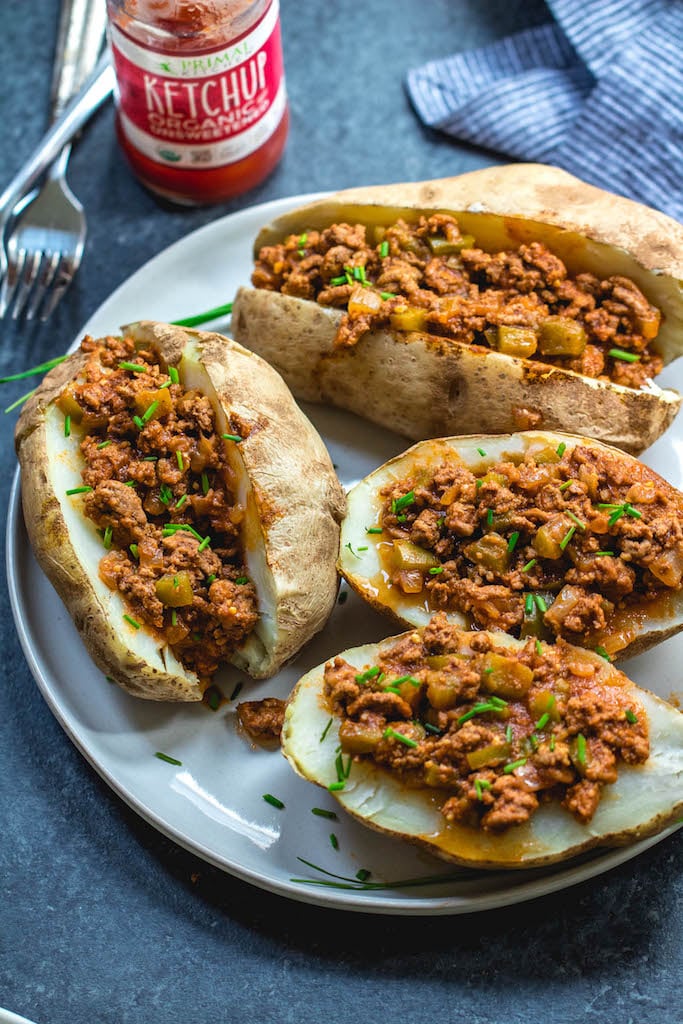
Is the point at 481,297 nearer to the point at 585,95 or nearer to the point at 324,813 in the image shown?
the point at 585,95

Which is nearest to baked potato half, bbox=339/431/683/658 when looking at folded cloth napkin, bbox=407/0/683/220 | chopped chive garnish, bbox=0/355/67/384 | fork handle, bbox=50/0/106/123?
chopped chive garnish, bbox=0/355/67/384

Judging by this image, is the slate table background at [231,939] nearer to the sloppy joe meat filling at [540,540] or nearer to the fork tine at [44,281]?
the sloppy joe meat filling at [540,540]

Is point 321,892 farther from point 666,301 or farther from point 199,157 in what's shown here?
point 199,157

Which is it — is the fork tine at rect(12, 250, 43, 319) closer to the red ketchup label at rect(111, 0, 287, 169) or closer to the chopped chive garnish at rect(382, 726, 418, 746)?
the red ketchup label at rect(111, 0, 287, 169)

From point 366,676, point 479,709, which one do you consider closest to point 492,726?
point 479,709

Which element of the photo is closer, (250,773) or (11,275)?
(250,773)

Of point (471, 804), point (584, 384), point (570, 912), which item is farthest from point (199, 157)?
point (570, 912)
